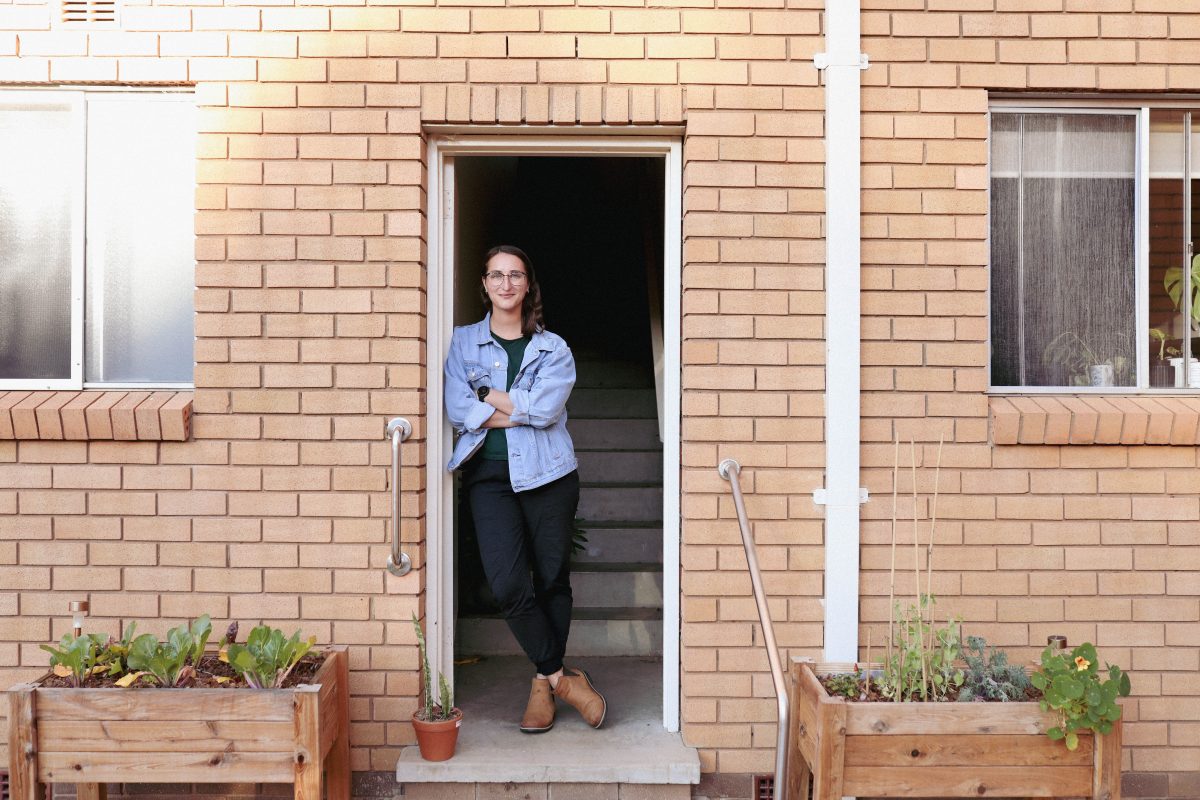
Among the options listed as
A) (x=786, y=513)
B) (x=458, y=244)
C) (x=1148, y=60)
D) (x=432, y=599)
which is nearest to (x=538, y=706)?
(x=432, y=599)

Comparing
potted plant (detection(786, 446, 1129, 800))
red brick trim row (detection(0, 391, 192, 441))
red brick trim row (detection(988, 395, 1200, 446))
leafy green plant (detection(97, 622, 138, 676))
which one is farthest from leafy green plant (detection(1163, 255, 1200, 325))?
leafy green plant (detection(97, 622, 138, 676))

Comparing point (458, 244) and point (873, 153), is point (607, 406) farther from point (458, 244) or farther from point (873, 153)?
point (873, 153)

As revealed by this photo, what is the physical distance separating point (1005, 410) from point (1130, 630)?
0.94 meters

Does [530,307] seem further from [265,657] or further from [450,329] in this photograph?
[265,657]

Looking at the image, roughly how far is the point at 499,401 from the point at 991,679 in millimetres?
1948

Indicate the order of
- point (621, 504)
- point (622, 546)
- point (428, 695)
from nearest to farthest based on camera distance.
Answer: point (428, 695)
point (622, 546)
point (621, 504)

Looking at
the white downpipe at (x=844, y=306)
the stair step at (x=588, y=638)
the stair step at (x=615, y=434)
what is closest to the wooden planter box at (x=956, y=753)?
the white downpipe at (x=844, y=306)

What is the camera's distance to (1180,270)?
3.75 m

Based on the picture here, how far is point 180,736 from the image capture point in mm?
3002

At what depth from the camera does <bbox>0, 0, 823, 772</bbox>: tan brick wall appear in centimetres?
354

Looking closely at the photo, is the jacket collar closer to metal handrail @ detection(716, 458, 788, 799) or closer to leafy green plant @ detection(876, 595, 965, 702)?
metal handrail @ detection(716, 458, 788, 799)

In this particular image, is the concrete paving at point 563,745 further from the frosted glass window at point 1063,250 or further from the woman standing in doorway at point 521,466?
the frosted glass window at point 1063,250

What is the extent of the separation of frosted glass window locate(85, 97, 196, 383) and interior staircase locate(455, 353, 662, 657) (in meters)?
2.01

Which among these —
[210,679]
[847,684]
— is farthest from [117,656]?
[847,684]
